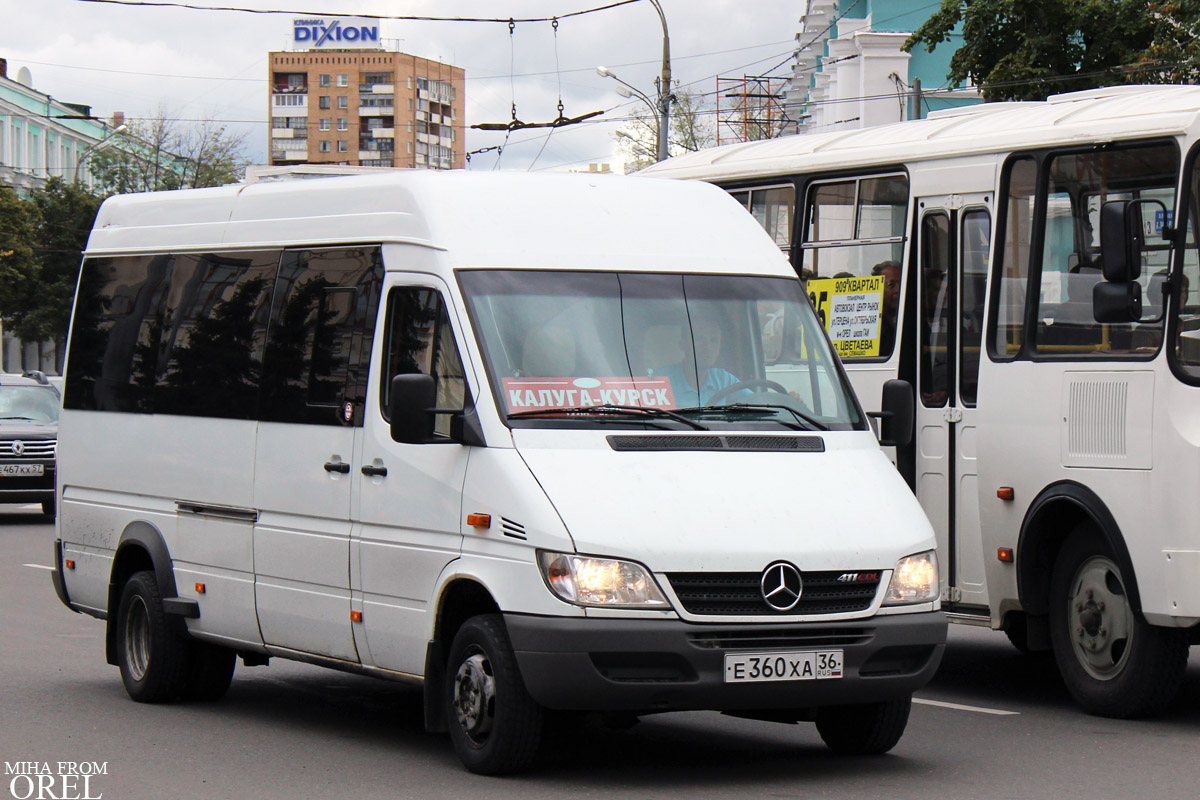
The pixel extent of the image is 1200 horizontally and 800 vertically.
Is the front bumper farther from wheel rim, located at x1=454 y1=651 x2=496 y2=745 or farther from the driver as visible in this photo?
the driver

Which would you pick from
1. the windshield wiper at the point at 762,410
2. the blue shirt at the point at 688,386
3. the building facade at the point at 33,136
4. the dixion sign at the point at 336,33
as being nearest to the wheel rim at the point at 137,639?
the blue shirt at the point at 688,386

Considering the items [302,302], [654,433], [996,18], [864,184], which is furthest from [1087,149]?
[996,18]

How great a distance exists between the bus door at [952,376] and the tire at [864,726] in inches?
95.5

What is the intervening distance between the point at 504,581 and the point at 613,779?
0.98 m

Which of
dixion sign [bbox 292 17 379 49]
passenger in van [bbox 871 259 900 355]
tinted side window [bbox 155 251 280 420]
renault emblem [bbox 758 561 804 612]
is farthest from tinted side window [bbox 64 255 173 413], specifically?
dixion sign [bbox 292 17 379 49]

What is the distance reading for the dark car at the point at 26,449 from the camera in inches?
987

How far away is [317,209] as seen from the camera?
9570 millimetres

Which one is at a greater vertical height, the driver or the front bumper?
the driver

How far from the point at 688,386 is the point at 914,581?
4.23 feet

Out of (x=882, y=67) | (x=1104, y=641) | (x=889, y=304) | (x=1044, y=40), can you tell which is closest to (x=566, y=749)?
(x=1104, y=641)

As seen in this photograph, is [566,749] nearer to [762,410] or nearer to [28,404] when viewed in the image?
[762,410]

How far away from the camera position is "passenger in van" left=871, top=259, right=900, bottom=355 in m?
11.5

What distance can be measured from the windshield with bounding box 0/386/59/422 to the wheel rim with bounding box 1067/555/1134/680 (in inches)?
728

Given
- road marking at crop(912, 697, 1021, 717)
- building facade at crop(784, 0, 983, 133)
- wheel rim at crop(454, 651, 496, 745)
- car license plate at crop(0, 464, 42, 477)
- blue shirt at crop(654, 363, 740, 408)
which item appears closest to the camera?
wheel rim at crop(454, 651, 496, 745)
